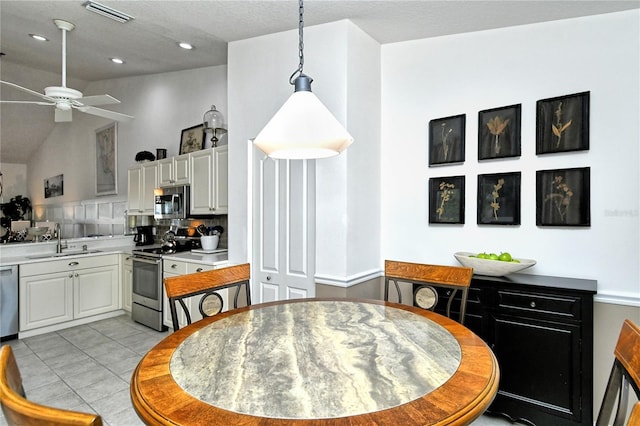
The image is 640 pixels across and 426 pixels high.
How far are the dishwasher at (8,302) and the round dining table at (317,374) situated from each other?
11.4 feet

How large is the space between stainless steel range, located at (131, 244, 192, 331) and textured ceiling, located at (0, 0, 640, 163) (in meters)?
2.25

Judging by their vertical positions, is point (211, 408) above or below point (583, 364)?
above

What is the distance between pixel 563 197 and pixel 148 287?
416cm

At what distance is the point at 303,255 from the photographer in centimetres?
286

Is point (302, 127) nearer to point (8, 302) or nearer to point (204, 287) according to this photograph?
point (204, 287)

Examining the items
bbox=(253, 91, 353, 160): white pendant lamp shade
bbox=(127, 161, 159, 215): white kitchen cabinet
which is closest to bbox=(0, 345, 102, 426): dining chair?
bbox=(253, 91, 353, 160): white pendant lamp shade

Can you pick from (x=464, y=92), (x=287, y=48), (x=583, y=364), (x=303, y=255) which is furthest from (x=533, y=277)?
(x=287, y=48)

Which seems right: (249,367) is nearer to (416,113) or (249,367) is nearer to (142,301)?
(416,113)

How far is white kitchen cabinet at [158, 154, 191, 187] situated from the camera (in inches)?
163

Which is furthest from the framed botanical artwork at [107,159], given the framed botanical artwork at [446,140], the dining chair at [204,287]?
the framed botanical artwork at [446,140]

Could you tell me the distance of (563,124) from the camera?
7.83ft

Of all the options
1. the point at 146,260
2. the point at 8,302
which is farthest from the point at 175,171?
the point at 8,302

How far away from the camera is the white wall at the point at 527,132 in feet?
7.35

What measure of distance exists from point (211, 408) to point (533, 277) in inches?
89.6
